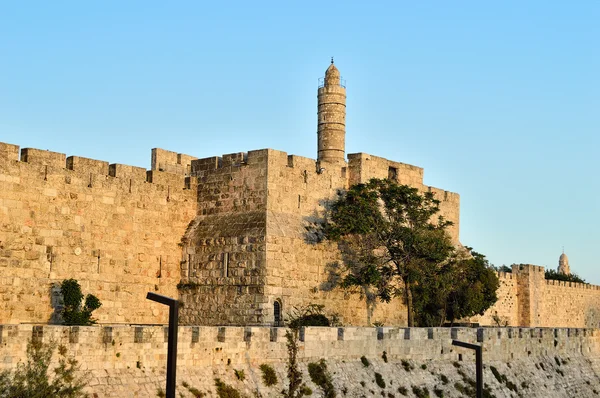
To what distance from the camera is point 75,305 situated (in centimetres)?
2375

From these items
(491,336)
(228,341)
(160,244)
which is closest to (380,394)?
(228,341)

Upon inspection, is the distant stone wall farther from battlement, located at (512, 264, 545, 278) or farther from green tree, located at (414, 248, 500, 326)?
green tree, located at (414, 248, 500, 326)

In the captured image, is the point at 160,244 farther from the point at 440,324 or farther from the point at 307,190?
the point at 440,324

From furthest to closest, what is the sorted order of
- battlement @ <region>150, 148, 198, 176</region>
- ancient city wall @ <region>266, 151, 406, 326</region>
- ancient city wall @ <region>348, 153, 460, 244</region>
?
battlement @ <region>150, 148, 198, 176</region> → ancient city wall @ <region>348, 153, 460, 244</region> → ancient city wall @ <region>266, 151, 406, 326</region>

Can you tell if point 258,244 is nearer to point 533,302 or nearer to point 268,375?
point 268,375

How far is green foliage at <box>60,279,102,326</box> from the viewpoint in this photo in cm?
2345

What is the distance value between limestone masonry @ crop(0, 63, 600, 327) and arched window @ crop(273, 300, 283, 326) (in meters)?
0.03

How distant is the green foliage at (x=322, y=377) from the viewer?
20.0m

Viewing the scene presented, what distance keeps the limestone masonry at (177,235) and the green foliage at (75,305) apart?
0.33 metres

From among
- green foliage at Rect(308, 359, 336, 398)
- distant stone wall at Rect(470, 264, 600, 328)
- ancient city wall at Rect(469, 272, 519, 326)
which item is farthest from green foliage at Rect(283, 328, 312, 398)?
ancient city wall at Rect(469, 272, 519, 326)

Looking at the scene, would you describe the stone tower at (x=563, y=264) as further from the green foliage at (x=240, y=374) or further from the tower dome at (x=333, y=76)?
the green foliage at (x=240, y=374)

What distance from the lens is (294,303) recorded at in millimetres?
26797

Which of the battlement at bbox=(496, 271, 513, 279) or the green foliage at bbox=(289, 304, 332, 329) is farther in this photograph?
the battlement at bbox=(496, 271, 513, 279)

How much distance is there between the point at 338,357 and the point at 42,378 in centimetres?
898
